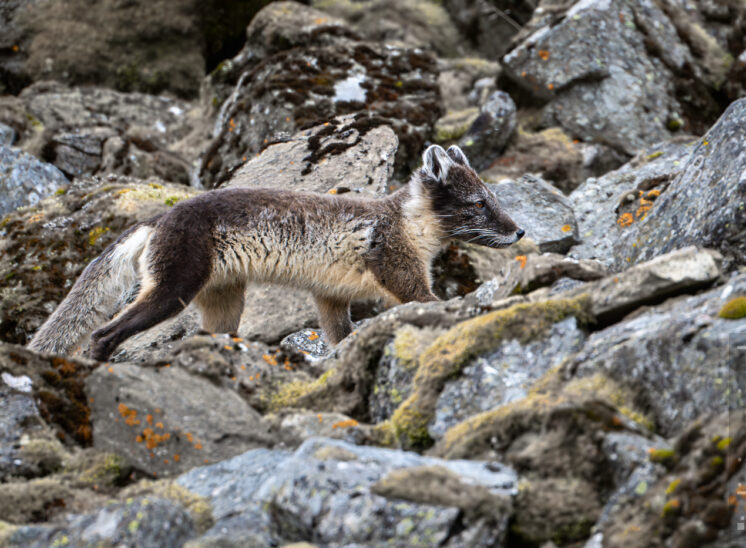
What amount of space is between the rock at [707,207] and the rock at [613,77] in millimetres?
8175

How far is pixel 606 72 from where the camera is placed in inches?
672

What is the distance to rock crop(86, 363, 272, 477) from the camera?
6.13m

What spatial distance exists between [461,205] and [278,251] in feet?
9.04

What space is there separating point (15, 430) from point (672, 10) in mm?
17522

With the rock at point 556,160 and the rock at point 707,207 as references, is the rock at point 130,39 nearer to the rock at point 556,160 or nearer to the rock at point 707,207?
the rock at point 556,160

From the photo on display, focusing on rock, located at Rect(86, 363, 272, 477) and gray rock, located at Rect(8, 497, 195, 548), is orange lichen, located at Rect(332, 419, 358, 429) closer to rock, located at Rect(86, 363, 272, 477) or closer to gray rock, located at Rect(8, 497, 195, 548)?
rock, located at Rect(86, 363, 272, 477)

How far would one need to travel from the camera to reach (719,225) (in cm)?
752

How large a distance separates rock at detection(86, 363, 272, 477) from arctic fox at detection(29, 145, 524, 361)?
1902 mm

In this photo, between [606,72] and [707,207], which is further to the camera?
[606,72]

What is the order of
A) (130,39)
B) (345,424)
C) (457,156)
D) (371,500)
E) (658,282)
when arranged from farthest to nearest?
(130,39) < (457,156) < (658,282) < (345,424) < (371,500)

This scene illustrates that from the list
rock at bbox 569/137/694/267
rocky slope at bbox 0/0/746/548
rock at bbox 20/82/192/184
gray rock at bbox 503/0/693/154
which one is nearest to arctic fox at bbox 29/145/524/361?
rocky slope at bbox 0/0/746/548

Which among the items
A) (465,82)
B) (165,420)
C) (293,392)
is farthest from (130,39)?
(165,420)

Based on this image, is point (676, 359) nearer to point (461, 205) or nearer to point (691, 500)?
point (691, 500)

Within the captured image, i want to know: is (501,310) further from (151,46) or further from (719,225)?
(151,46)
